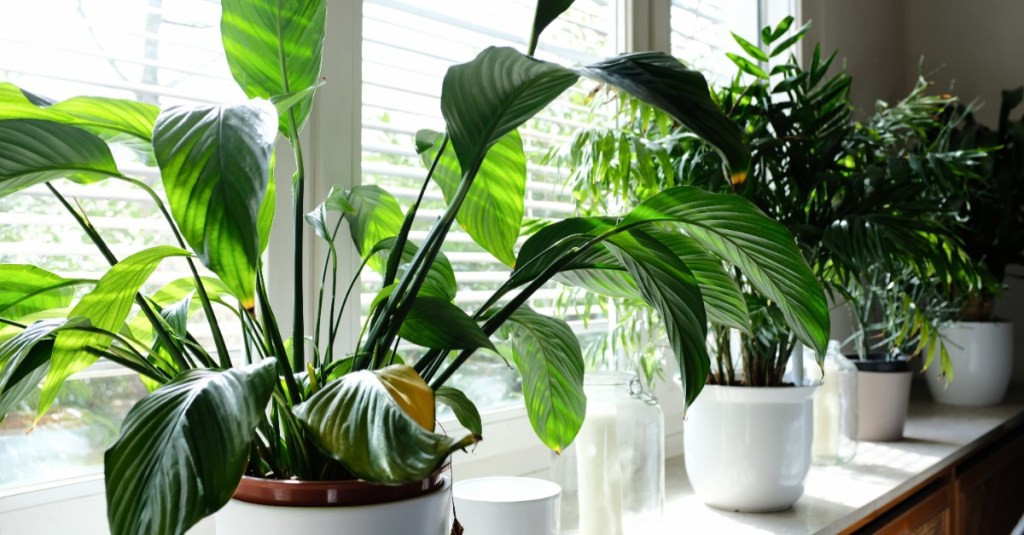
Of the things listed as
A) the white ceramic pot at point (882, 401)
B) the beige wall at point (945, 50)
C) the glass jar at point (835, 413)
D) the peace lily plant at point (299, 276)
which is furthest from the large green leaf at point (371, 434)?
the beige wall at point (945, 50)

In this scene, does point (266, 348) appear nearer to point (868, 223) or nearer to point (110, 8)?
point (110, 8)

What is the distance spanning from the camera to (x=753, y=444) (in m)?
1.28

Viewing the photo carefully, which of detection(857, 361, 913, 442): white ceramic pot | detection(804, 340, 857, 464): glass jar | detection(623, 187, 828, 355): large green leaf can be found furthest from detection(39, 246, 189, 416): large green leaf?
detection(857, 361, 913, 442): white ceramic pot

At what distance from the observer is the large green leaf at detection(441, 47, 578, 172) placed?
1.98 feet

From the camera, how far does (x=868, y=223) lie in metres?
1.28

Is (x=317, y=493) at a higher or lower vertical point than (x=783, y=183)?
lower

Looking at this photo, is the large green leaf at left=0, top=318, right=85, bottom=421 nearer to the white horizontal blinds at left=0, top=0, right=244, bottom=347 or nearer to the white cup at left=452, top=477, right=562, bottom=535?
the white horizontal blinds at left=0, top=0, right=244, bottom=347

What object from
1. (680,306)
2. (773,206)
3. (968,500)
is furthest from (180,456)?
(968,500)

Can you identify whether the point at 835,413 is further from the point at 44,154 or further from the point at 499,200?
the point at 44,154

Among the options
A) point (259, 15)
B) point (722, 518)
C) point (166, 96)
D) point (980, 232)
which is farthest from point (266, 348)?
point (980, 232)

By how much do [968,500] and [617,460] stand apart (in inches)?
44.6

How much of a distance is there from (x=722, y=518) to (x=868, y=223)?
486mm

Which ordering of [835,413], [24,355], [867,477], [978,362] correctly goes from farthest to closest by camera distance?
1. [978,362]
2. [835,413]
3. [867,477]
4. [24,355]

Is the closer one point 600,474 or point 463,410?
point 463,410
